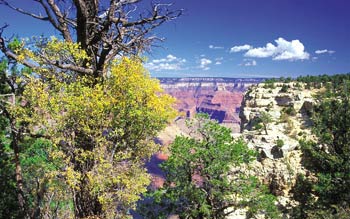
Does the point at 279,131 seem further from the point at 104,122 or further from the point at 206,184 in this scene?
the point at 104,122

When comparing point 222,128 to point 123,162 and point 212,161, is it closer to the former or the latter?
point 212,161

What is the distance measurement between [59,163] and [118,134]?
244cm

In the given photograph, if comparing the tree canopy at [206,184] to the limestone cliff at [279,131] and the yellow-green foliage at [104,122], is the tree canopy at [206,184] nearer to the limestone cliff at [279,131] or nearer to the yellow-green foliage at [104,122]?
the limestone cliff at [279,131]

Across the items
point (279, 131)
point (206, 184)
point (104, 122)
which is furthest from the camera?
point (279, 131)

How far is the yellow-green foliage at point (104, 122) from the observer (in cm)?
1166

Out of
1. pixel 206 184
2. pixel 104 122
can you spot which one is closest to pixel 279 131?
pixel 206 184

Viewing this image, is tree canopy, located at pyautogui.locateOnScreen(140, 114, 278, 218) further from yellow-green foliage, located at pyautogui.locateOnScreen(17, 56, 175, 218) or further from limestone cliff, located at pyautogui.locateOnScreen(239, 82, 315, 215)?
yellow-green foliage, located at pyautogui.locateOnScreen(17, 56, 175, 218)

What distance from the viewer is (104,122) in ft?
40.1

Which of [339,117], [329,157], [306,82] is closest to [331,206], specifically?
[329,157]

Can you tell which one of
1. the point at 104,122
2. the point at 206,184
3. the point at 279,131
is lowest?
the point at 279,131

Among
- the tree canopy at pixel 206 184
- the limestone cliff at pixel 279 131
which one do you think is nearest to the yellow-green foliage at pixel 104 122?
the tree canopy at pixel 206 184

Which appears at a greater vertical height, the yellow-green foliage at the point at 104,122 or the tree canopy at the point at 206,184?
the yellow-green foliage at the point at 104,122

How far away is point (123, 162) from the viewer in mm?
13055

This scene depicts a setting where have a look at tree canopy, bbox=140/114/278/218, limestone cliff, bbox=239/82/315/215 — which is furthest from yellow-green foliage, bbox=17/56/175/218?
limestone cliff, bbox=239/82/315/215
